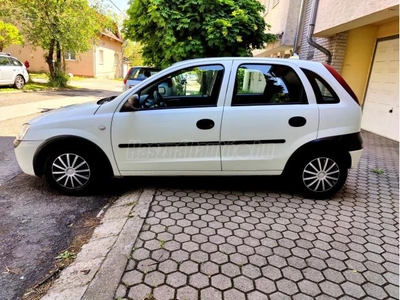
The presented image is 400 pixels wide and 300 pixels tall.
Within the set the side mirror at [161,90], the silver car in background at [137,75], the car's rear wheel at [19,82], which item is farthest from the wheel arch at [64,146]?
the car's rear wheel at [19,82]

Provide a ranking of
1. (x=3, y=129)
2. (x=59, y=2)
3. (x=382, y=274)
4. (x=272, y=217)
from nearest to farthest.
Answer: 1. (x=382, y=274)
2. (x=272, y=217)
3. (x=3, y=129)
4. (x=59, y=2)

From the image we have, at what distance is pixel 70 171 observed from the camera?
3.57m

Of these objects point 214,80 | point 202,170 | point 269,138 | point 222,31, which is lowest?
point 202,170

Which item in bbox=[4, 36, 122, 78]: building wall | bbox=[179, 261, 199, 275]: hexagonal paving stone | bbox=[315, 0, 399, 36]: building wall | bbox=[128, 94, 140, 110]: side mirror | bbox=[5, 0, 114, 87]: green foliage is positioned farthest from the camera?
bbox=[4, 36, 122, 78]: building wall

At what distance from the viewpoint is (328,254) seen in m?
2.57

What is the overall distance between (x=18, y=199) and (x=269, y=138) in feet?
10.4

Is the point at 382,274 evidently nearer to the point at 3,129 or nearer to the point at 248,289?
the point at 248,289

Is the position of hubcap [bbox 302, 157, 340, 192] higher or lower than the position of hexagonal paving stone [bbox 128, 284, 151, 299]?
higher

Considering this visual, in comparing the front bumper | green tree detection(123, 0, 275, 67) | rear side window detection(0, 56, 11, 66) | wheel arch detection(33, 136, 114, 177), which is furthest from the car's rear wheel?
wheel arch detection(33, 136, 114, 177)

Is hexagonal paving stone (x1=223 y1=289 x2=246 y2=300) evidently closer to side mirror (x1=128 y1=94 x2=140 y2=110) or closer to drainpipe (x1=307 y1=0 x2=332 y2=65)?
side mirror (x1=128 y1=94 x2=140 y2=110)

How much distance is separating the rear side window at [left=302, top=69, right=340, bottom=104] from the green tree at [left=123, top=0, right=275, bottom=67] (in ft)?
13.2

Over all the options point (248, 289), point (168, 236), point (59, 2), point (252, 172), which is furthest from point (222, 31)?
point (59, 2)

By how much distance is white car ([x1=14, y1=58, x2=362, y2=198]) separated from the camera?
11.2ft

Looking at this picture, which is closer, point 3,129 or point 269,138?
point 269,138
